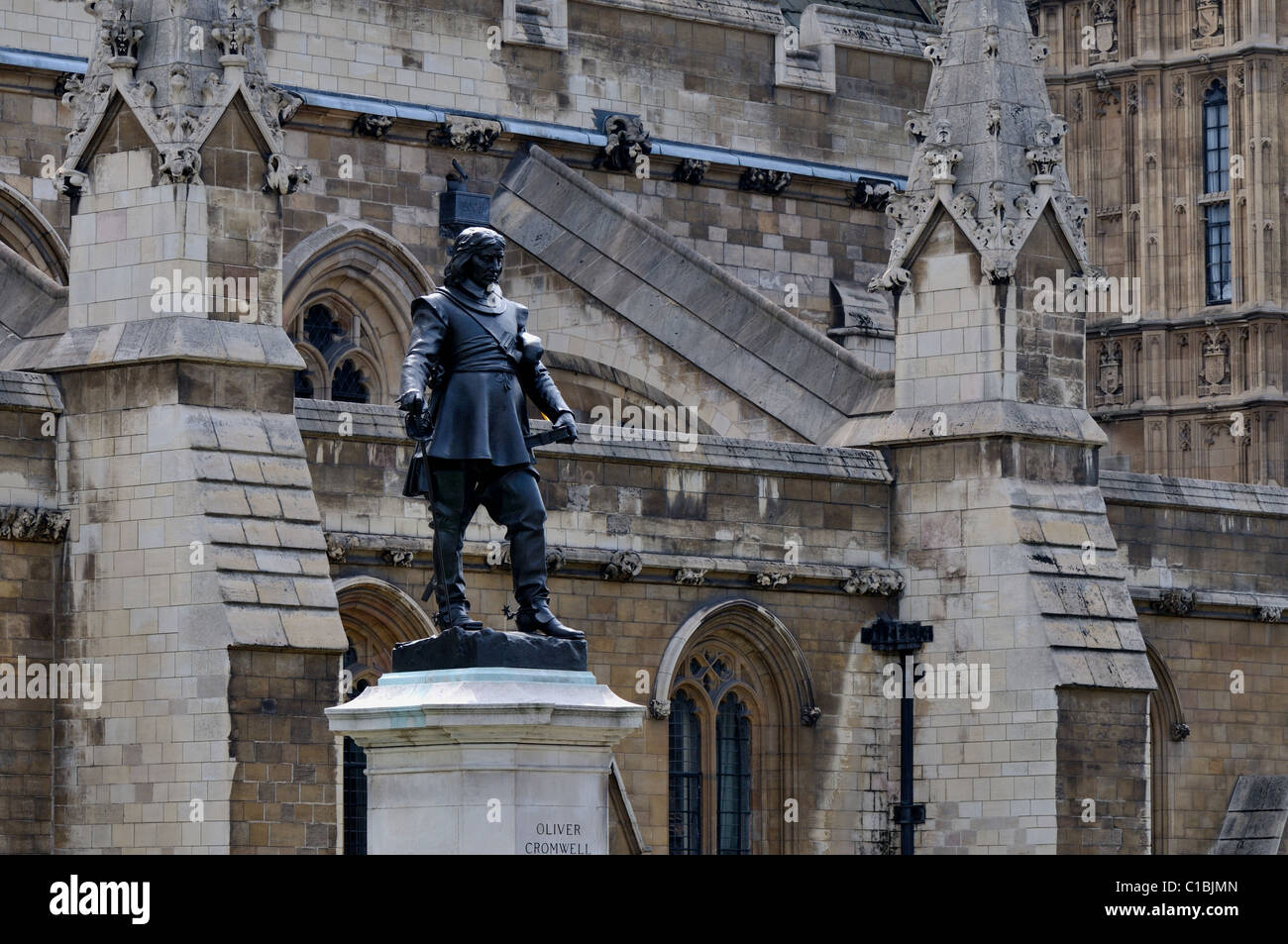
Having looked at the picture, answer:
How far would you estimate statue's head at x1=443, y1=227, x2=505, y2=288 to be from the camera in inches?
755

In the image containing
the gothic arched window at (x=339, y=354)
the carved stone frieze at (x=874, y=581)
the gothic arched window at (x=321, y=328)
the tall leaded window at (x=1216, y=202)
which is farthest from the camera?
the tall leaded window at (x=1216, y=202)

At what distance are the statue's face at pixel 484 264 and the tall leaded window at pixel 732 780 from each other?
34.0ft

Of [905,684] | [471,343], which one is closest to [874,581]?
[905,684]

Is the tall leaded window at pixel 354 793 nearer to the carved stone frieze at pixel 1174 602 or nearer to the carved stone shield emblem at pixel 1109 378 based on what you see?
the carved stone frieze at pixel 1174 602

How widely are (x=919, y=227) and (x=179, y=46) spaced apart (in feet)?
24.6

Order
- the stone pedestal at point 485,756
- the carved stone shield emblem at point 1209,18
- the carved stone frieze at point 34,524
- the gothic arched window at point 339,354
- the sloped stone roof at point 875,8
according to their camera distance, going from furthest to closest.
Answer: the carved stone shield emblem at point 1209,18 → the sloped stone roof at point 875,8 → the gothic arched window at point 339,354 → the carved stone frieze at point 34,524 → the stone pedestal at point 485,756

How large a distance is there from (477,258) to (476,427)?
3.16 ft

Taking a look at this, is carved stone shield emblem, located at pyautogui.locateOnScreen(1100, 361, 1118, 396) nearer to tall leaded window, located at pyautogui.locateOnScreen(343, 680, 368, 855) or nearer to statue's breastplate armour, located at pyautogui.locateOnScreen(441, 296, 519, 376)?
tall leaded window, located at pyautogui.locateOnScreen(343, 680, 368, 855)

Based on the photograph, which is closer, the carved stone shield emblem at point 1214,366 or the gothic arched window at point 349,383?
the gothic arched window at point 349,383

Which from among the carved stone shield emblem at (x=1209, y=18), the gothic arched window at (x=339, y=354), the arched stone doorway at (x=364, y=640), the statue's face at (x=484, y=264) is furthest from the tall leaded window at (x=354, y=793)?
the carved stone shield emblem at (x=1209, y=18)

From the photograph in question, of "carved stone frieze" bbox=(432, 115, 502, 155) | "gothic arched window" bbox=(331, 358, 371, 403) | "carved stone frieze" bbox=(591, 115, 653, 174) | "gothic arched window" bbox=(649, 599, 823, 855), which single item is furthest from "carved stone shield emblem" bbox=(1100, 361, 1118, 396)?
"gothic arched window" bbox=(649, 599, 823, 855)

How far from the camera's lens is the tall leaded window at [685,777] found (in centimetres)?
2873
